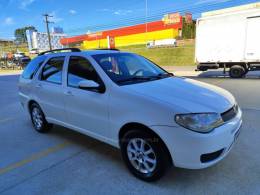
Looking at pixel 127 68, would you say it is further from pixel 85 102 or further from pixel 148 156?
pixel 148 156

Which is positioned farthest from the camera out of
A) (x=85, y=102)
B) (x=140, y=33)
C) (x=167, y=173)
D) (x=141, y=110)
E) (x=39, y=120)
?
(x=140, y=33)

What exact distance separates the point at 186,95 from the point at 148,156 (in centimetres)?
92

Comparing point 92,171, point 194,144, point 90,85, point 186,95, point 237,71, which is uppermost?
point 90,85

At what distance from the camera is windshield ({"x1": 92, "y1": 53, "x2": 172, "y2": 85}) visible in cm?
339

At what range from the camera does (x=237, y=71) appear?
1350cm

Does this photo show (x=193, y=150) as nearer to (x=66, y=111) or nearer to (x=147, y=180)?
(x=147, y=180)

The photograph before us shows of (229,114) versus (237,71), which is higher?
(229,114)

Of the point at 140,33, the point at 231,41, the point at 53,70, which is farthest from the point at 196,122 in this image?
the point at 140,33

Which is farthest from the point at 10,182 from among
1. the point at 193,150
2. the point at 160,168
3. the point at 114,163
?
the point at 193,150

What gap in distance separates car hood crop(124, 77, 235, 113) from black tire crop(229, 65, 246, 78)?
1142 centimetres

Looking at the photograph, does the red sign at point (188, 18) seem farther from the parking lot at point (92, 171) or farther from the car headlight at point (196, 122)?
the car headlight at point (196, 122)

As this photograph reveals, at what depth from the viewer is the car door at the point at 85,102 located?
10.8ft

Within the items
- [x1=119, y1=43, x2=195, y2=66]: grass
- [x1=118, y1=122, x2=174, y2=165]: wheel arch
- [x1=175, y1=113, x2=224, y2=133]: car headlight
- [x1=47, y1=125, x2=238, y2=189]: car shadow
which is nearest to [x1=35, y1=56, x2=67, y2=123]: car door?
[x1=47, y1=125, x2=238, y2=189]: car shadow

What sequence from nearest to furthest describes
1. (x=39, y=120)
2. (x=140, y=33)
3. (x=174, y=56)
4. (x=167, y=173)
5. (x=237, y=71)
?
1. (x=167, y=173)
2. (x=39, y=120)
3. (x=237, y=71)
4. (x=174, y=56)
5. (x=140, y=33)
